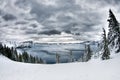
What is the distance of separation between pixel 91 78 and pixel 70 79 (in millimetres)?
2106

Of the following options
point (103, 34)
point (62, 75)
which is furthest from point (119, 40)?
point (62, 75)

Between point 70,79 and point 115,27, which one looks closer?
point 70,79

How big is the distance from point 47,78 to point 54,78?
2.83ft

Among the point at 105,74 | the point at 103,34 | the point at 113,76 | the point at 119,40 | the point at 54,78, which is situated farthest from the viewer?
the point at 103,34

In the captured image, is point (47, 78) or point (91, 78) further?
point (47, 78)

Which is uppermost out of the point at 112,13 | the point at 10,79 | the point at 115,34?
the point at 112,13

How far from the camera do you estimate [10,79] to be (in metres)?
22.1

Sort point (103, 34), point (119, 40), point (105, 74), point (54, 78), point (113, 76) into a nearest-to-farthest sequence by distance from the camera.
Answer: point (113, 76)
point (105, 74)
point (54, 78)
point (119, 40)
point (103, 34)

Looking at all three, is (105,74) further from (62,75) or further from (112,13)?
(112,13)

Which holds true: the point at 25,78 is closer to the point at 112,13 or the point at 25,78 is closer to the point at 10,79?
the point at 10,79

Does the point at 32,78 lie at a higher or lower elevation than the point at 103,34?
lower

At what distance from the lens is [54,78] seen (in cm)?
2019

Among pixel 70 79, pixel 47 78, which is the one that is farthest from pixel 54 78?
pixel 70 79

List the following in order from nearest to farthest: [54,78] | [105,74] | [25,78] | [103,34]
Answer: [105,74] < [54,78] < [25,78] < [103,34]
